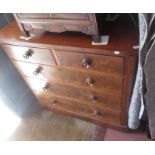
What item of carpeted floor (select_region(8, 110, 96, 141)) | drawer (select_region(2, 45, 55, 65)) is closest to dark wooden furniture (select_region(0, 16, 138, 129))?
drawer (select_region(2, 45, 55, 65))

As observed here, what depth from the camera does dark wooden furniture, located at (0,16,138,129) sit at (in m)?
0.83

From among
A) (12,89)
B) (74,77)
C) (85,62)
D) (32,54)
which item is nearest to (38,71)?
(32,54)

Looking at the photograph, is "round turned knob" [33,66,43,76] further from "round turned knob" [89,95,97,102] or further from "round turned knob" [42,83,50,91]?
"round turned knob" [89,95,97,102]

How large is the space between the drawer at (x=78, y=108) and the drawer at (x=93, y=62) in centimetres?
42

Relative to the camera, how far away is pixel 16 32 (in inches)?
41.8

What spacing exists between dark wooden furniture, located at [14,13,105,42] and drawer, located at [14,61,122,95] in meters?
0.25

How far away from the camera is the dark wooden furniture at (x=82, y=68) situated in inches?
32.7

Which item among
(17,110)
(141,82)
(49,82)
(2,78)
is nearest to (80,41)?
(141,82)

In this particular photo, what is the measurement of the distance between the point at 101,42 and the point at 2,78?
2.90 feet

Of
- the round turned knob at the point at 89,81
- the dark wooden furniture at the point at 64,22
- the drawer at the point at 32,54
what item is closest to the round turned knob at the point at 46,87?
the drawer at the point at 32,54

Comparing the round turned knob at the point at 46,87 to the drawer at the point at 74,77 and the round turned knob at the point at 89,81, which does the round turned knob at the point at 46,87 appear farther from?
the round turned knob at the point at 89,81

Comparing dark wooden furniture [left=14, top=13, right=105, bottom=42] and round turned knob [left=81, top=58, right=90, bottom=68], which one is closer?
dark wooden furniture [left=14, top=13, right=105, bottom=42]

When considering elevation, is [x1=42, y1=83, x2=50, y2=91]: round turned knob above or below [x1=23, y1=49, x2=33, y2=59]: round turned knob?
below

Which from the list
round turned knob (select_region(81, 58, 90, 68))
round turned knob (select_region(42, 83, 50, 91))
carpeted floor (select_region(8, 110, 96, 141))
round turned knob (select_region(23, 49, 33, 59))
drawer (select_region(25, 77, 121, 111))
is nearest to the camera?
round turned knob (select_region(81, 58, 90, 68))
